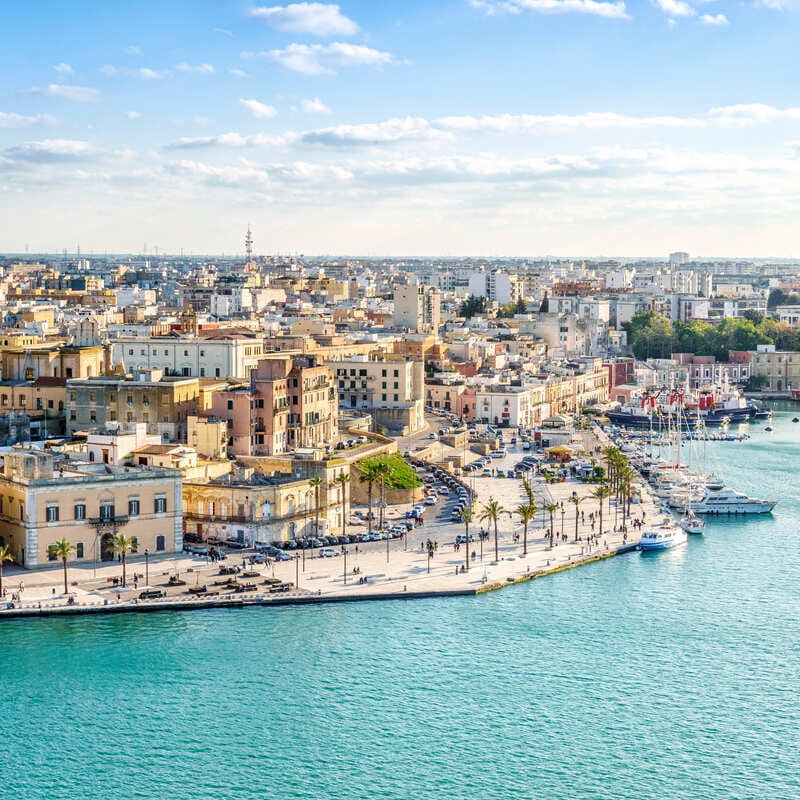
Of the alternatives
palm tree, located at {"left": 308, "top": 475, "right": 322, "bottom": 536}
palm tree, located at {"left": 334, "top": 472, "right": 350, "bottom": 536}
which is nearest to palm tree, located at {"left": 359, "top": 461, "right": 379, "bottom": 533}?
palm tree, located at {"left": 334, "top": 472, "right": 350, "bottom": 536}

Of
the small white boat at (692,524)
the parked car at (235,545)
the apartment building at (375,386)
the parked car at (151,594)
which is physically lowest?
the small white boat at (692,524)

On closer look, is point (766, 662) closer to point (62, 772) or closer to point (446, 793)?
point (446, 793)

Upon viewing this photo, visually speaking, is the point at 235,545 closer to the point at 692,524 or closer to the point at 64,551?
the point at 64,551

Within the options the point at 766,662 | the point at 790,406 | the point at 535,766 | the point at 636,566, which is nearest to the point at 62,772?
the point at 535,766

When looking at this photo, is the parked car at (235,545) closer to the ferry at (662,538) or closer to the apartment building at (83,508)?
the apartment building at (83,508)

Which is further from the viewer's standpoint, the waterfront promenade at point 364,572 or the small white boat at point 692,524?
the small white boat at point 692,524

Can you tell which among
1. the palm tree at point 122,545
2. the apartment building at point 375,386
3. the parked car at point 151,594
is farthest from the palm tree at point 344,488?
the apartment building at point 375,386

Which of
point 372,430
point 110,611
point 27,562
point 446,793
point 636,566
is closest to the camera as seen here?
point 446,793
